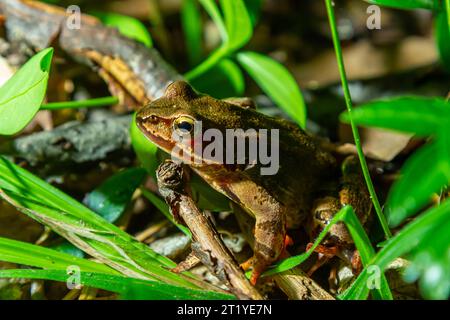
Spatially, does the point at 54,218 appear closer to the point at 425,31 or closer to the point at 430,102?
the point at 430,102

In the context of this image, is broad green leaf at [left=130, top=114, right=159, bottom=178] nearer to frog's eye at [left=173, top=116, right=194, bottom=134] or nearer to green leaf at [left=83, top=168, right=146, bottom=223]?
green leaf at [left=83, top=168, right=146, bottom=223]

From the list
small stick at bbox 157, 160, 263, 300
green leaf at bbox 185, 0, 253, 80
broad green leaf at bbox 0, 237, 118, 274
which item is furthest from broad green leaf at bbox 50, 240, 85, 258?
green leaf at bbox 185, 0, 253, 80

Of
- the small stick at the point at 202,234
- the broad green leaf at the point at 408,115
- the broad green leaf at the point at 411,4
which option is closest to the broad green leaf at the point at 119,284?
the small stick at the point at 202,234

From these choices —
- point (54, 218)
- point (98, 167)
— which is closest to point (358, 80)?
point (98, 167)

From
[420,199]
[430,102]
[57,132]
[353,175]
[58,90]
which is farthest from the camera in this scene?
[58,90]

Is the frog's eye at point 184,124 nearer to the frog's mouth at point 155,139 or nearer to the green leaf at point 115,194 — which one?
the frog's mouth at point 155,139

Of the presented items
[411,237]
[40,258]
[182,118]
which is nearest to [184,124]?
[182,118]

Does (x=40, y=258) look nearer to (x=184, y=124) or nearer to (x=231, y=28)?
(x=184, y=124)
